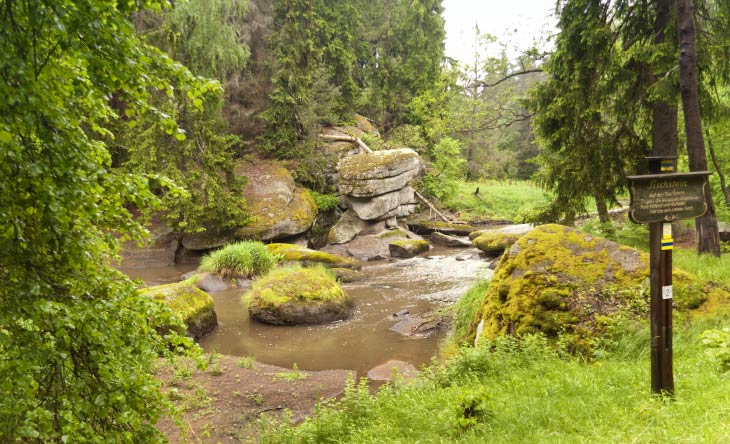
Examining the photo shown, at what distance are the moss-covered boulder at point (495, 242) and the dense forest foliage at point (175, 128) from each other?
4531mm

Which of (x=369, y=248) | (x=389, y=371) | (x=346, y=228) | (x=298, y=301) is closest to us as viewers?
(x=389, y=371)

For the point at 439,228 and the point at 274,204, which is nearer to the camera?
the point at 274,204

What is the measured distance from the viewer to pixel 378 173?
65.0 feet

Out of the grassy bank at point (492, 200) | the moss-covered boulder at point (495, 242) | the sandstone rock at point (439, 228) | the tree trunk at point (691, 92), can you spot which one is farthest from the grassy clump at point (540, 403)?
the grassy bank at point (492, 200)

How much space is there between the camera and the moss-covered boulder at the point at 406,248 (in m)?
17.6

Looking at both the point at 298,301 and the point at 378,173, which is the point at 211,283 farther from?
the point at 378,173

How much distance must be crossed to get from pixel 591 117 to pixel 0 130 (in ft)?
33.7

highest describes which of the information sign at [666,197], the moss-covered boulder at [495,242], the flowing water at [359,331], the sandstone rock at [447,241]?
the information sign at [666,197]

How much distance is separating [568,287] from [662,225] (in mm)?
2417

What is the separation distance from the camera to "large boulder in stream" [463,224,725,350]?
5.51 metres

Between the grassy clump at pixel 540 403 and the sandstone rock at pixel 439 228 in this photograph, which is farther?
the sandstone rock at pixel 439 228

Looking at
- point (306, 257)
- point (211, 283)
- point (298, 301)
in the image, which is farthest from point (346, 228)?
point (298, 301)

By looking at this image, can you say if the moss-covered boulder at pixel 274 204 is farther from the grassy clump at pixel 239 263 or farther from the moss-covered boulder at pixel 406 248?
the moss-covered boulder at pixel 406 248

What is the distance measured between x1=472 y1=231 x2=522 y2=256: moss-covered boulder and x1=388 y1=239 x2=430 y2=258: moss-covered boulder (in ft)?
8.41
